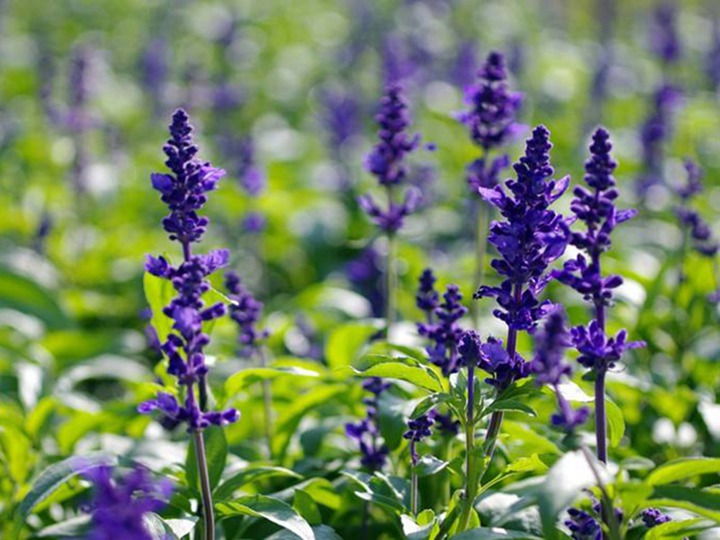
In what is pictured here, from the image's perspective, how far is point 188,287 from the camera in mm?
3422

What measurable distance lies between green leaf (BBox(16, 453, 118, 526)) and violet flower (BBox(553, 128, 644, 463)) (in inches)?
68.9

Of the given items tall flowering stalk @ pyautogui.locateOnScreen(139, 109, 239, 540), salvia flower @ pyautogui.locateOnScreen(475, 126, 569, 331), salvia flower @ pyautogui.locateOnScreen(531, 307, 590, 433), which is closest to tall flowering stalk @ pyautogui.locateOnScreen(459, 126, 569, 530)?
salvia flower @ pyautogui.locateOnScreen(475, 126, 569, 331)

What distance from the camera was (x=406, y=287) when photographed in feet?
25.1

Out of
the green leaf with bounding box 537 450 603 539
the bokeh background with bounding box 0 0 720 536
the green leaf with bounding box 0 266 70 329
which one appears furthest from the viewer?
the green leaf with bounding box 0 266 70 329

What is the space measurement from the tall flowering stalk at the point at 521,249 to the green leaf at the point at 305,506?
85cm

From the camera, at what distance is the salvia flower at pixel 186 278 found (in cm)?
343

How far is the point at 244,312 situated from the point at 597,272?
1.95m

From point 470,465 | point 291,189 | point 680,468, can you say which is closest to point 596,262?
point 680,468

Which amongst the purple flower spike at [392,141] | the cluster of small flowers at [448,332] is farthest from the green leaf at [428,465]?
the purple flower spike at [392,141]

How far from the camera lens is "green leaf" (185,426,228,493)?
420cm

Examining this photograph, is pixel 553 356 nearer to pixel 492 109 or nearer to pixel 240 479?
pixel 240 479

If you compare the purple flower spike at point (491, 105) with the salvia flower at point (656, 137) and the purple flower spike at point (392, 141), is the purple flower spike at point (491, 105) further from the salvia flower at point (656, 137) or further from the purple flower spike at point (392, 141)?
the salvia flower at point (656, 137)

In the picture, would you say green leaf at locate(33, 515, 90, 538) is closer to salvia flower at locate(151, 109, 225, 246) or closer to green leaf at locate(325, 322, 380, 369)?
salvia flower at locate(151, 109, 225, 246)

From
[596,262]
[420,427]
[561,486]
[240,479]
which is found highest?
[596,262]
